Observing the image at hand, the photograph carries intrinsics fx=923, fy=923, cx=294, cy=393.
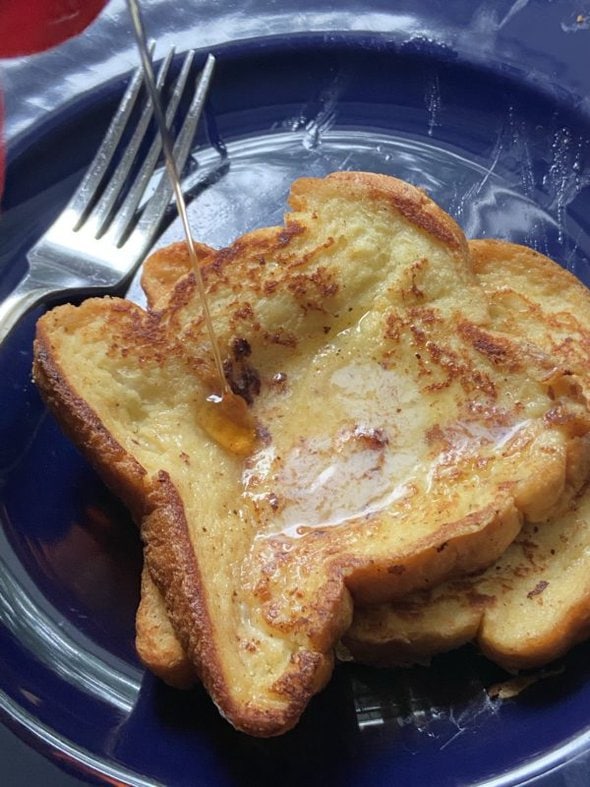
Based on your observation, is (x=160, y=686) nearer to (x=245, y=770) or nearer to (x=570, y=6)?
(x=245, y=770)

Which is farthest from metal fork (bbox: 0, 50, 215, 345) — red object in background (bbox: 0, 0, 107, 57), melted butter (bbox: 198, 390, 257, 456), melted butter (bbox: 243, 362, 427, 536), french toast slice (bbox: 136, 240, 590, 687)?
french toast slice (bbox: 136, 240, 590, 687)

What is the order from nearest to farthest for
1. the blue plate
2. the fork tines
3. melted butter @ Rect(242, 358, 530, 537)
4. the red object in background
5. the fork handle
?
1. the blue plate
2. melted butter @ Rect(242, 358, 530, 537)
3. the fork handle
4. the fork tines
5. the red object in background

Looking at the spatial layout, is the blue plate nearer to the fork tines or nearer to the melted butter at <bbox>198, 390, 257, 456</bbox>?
the fork tines

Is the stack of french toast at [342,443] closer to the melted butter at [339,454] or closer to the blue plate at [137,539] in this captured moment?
the melted butter at [339,454]

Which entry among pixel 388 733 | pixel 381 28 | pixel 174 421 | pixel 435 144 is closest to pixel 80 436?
pixel 174 421

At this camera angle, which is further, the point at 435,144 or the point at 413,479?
the point at 435,144

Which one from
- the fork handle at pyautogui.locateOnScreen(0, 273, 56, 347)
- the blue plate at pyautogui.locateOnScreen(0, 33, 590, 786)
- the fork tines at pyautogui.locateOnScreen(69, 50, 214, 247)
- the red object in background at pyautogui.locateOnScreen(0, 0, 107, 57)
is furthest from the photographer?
the red object in background at pyautogui.locateOnScreen(0, 0, 107, 57)

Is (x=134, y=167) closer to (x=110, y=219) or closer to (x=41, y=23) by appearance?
(x=110, y=219)
